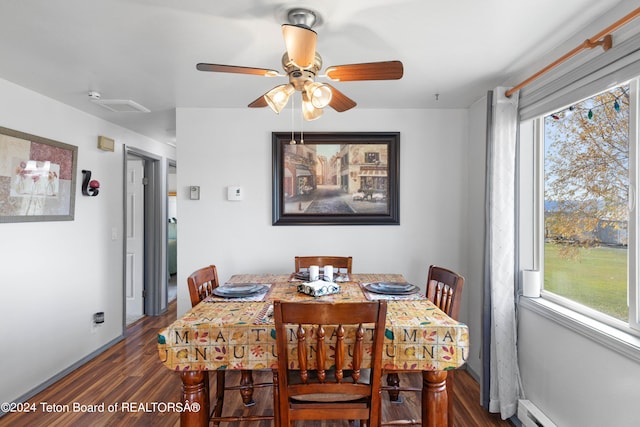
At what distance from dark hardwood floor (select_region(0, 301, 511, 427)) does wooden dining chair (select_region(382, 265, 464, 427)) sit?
1.05 feet

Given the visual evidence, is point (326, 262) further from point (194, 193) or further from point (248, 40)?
point (248, 40)

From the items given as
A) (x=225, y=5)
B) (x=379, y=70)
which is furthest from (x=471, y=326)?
(x=225, y=5)

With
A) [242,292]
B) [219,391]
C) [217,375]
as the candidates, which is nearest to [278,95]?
[242,292]

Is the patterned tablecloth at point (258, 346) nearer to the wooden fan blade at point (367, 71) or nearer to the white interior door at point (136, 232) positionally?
the wooden fan blade at point (367, 71)

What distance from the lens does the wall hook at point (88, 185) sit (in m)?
3.21

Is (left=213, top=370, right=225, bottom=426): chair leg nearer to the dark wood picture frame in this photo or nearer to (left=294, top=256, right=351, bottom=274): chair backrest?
(left=294, top=256, right=351, bottom=274): chair backrest

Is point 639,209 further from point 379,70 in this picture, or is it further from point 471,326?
point 471,326

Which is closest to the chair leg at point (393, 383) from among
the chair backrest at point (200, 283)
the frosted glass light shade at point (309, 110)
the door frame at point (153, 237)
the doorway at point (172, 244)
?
the chair backrest at point (200, 283)

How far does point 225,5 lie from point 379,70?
2.49 ft

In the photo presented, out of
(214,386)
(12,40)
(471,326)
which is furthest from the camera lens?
(471,326)

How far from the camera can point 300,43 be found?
4.70 feet

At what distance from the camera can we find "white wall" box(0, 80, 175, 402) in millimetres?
2482

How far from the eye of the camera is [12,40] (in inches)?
74.5

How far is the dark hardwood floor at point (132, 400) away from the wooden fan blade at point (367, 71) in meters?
2.08
